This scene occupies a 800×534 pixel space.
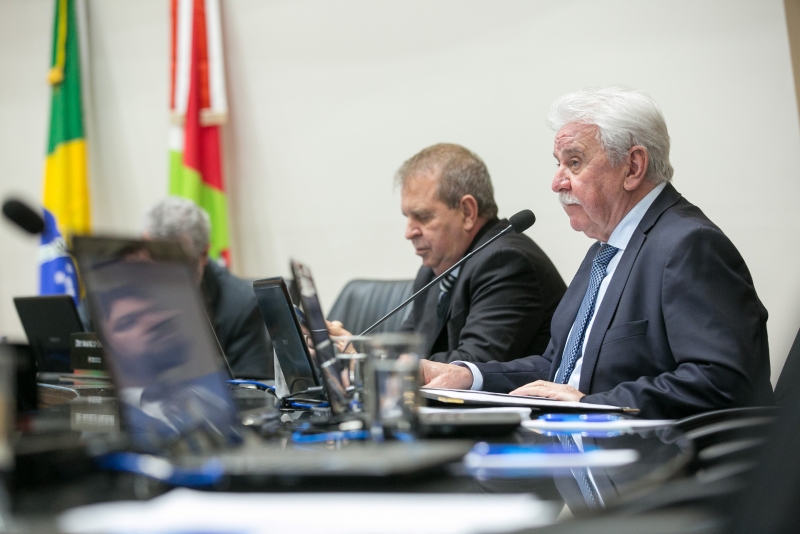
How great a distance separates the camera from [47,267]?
11.7 ft

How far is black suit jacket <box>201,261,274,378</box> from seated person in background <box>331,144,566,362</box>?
614 millimetres

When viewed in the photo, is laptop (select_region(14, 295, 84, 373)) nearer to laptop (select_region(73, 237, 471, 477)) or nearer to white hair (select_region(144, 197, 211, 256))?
white hair (select_region(144, 197, 211, 256))

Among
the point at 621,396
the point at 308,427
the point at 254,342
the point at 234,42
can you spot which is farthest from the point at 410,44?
the point at 308,427

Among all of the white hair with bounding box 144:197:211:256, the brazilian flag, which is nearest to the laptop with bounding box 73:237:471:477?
the white hair with bounding box 144:197:211:256

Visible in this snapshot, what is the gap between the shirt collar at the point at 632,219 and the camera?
5.67ft

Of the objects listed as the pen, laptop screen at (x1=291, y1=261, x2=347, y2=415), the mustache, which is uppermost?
the mustache

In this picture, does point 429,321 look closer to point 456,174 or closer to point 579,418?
point 456,174

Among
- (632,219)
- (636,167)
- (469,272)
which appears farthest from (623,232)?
(469,272)

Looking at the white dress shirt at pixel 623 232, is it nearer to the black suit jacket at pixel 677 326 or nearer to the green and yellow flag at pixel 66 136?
the black suit jacket at pixel 677 326

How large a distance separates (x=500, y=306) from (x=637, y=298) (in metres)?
0.66

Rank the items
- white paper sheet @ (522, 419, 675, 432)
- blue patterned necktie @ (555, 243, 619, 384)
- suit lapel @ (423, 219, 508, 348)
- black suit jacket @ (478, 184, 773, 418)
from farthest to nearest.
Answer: suit lapel @ (423, 219, 508, 348)
blue patterned necktie @ (555, 243, 619, 384)
black suit jacket @ (478, 184, 773, 418)
white paper sheet @ (522, 419, 675, 432)

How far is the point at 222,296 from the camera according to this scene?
2885 millimetres

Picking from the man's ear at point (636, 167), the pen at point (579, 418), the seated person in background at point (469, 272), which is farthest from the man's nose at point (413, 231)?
the pen at point (579, 418)

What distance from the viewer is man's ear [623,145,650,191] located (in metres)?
1.73
